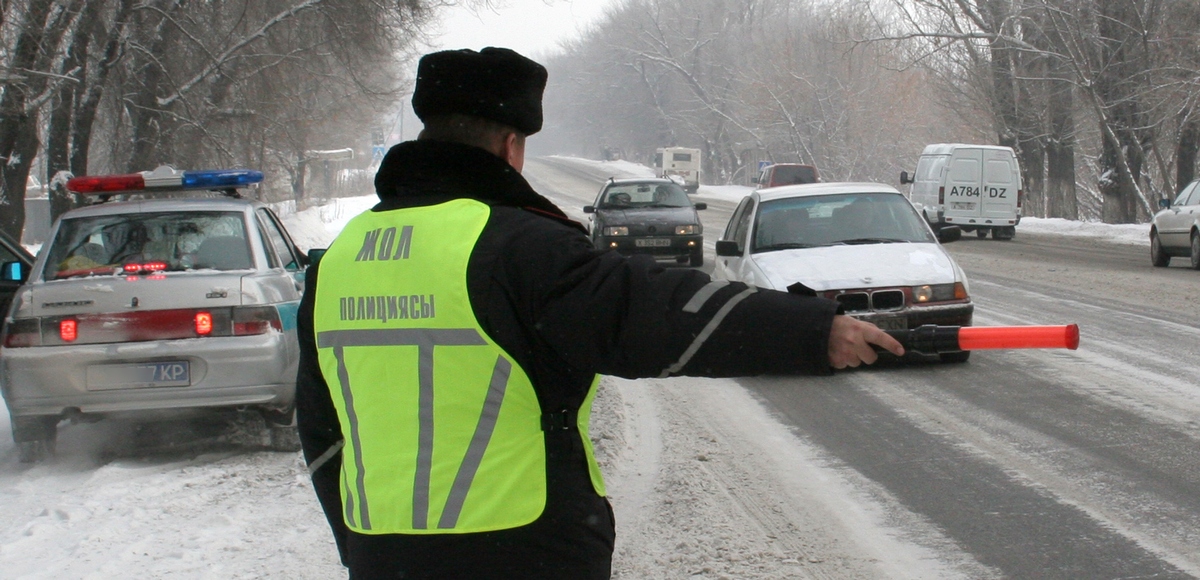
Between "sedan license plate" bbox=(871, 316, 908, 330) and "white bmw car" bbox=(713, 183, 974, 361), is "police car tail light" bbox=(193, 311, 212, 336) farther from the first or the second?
"sedan license plate" bbox=(871, 316, 908, 330)

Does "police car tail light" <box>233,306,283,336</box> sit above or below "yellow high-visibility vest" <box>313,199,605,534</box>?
below

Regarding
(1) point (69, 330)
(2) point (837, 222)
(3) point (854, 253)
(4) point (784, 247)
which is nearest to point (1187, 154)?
(2) point (837, 222)

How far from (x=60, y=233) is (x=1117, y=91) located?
98.9 feet

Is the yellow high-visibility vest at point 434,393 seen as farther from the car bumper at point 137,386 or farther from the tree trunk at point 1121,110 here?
the tree trunk at point 1121,110

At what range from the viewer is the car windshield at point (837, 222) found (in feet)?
34.4

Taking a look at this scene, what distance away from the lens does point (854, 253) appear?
9859 mm

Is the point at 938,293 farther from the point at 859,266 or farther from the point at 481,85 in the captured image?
the point at 481,85

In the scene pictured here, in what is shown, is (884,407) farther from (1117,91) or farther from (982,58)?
(982,58)

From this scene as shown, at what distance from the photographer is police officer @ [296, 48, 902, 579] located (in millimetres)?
1834

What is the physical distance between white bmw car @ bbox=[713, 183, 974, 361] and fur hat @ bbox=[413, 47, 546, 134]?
662 cm

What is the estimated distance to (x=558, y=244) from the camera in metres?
1.92

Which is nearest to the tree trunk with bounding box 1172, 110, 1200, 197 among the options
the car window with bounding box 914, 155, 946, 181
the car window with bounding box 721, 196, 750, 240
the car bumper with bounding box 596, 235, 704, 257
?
the car window with bounding box 914, 155, 946, 181

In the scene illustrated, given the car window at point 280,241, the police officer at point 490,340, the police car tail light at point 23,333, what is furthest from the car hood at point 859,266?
the police officer at point 490,340

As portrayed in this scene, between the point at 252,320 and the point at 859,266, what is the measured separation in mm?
5000
